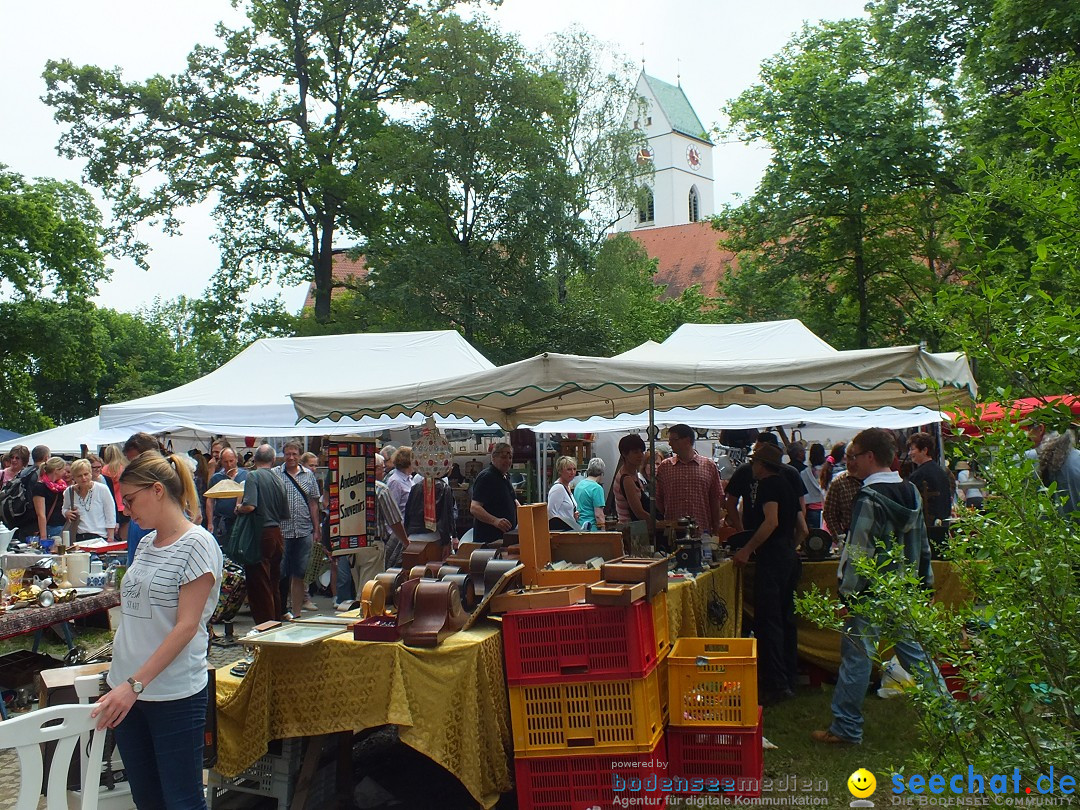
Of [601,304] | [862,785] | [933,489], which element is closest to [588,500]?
[933,489]

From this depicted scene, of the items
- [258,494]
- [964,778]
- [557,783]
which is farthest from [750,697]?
[258,494]

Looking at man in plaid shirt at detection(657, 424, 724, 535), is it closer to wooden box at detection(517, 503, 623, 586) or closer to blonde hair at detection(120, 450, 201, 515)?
wooden box at detection(517, 503, 623, 586)

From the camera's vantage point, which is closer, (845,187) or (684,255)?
(845,187)

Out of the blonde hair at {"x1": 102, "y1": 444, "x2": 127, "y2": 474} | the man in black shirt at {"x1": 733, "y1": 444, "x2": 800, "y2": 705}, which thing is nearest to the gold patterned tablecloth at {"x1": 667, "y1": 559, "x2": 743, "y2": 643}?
the man in black shirt at {"x1": 733, "y1": 444, "x2": 800, "y2": 705}

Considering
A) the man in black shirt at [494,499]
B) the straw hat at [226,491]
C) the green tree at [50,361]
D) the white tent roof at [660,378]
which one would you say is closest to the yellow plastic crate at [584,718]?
the white tent roof at [660,378]

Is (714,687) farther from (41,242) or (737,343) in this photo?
(41,242)

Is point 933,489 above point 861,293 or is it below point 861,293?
below

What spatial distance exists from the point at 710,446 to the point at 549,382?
1382cm

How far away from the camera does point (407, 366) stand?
1052 cm

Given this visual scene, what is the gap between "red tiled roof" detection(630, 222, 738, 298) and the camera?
205 ft

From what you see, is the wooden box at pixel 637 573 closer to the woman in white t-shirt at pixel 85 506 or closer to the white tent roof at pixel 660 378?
the white tent roof at pixel 660 378

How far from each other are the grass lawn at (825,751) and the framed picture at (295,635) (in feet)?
5.92

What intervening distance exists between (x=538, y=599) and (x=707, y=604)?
1.99 metres

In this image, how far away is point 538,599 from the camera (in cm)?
400
